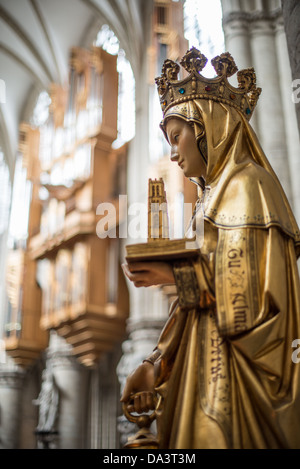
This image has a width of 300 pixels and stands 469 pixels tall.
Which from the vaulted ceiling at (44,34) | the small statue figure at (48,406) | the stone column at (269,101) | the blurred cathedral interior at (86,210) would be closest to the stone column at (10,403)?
the blurred cathedral interior at (86,210)

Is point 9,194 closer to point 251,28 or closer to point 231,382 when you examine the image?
point 251,28

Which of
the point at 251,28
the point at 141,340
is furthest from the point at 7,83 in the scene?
the point at 251,28

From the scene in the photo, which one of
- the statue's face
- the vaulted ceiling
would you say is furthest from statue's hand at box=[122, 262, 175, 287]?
the vaulted ceiling

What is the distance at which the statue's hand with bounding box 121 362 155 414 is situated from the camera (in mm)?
2223

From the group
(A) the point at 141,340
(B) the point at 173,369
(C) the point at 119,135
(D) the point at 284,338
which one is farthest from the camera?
(C) the point at 119,135

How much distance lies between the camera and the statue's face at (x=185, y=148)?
2.38 m

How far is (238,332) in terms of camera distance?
1.89m

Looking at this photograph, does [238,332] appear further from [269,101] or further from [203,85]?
[269,101]

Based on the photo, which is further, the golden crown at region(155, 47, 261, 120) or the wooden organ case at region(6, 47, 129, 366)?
the wooden organ case at region(6, 47, 129, 366)

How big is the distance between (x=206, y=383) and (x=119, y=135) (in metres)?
9.98

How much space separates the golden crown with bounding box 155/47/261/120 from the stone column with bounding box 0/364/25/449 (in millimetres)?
11046

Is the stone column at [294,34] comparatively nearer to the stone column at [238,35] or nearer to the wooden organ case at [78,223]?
the stone column at [238,35]

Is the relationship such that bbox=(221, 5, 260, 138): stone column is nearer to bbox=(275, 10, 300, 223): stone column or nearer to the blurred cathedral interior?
bbox=(275, 10, 300, 223): stone column

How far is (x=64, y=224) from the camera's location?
35.3 feet
